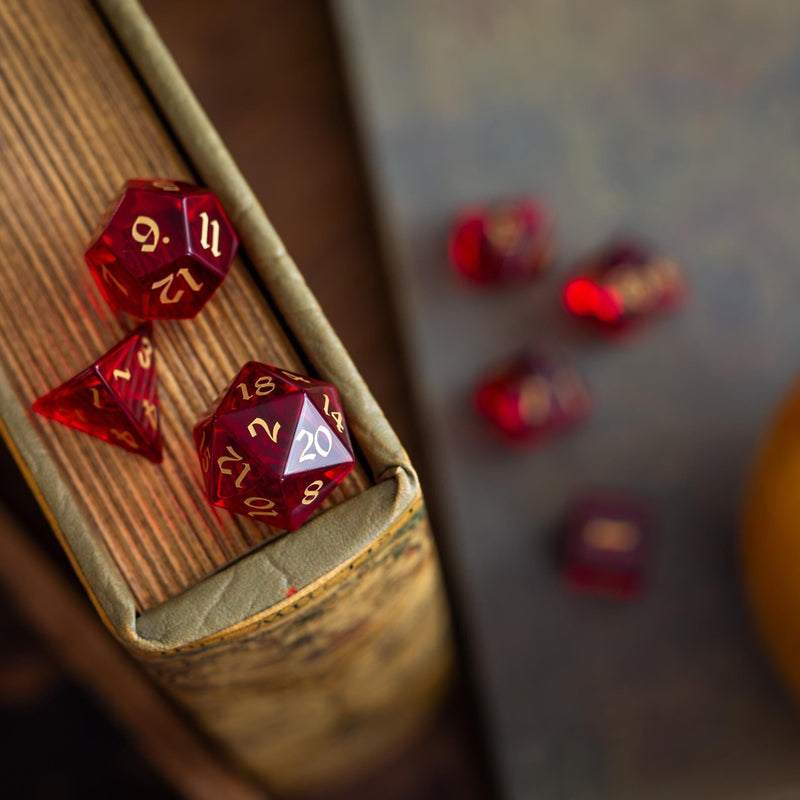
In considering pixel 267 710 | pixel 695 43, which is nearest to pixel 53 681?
pixel 267 710

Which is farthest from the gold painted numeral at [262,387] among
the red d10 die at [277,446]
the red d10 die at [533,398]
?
the red d10 die at [533,398]

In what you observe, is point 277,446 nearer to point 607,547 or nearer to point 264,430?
point 264,430

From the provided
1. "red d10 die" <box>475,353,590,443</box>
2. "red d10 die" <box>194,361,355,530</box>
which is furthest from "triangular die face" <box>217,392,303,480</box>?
"red d10 die" <box>475,353,590,443</box>

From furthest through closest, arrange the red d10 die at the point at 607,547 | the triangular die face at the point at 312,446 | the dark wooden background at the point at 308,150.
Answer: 1. the dark wooden background at the point at 308,150
2. the red d10 die at the point at 607,547
3. the triangular die face at the point at 312,446

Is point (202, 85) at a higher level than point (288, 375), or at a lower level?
higher

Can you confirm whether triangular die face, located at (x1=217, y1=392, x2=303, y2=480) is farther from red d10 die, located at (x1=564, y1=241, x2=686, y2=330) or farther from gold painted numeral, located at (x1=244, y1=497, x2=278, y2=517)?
red d10 die, located at (x1=564, y1=241, x2=686, y2=330)

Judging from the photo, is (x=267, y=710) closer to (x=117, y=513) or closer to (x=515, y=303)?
(x=117, y=513)

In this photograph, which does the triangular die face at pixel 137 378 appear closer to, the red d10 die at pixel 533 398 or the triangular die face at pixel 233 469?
the triangular die face at pixel 233 469
